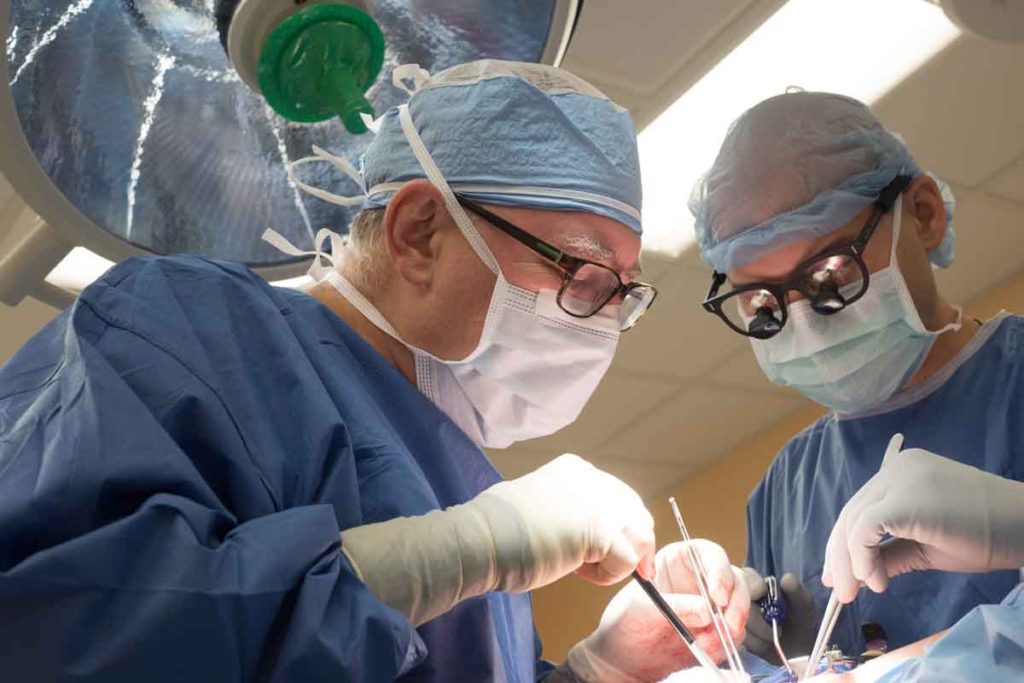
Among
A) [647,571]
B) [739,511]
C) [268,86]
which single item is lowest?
[739,511]

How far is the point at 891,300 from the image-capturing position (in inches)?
73.5

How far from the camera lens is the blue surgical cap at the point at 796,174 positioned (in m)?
1.88

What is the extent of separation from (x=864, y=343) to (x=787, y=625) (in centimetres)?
48

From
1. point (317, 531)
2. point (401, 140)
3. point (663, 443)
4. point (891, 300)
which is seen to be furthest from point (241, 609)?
point (663, 443)

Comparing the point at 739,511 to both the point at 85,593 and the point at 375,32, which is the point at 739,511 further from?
the point at 85,593

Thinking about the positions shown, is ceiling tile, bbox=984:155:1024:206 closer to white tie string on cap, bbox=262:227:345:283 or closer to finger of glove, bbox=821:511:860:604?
finger of glove, bbox=821:511:860:604

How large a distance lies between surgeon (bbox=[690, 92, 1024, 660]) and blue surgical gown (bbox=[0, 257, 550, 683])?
2.33 feet

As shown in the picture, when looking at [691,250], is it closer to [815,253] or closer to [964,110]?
[964,110]

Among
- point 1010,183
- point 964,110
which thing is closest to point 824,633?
point 964,110

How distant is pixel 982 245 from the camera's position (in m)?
3.88

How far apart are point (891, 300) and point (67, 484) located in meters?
1.35

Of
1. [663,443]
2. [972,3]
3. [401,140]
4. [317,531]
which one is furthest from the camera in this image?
[663,443]

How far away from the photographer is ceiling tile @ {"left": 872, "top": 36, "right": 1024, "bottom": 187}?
3.00 metres

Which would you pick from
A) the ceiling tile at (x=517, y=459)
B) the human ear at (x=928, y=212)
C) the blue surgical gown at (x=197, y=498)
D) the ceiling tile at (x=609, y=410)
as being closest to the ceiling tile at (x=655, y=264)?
the ceiling tile at (x=609, y=410)
